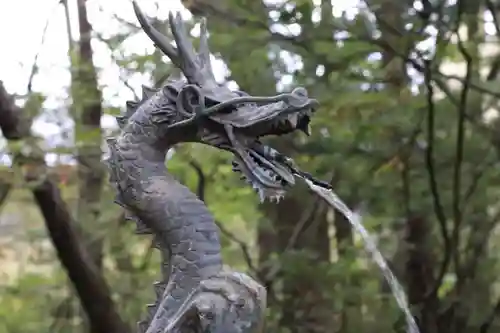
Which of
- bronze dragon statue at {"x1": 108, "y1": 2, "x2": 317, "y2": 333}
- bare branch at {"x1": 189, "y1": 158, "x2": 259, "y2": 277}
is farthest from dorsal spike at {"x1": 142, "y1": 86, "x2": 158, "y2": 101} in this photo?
bare branch at {"x1": 189, "y1": 158, "x2": 259, "y2": 277}

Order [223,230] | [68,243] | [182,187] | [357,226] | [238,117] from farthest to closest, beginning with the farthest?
[223,230]
[68,243]
[357,226]
[182,187]
[238,117]

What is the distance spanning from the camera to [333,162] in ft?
8.98

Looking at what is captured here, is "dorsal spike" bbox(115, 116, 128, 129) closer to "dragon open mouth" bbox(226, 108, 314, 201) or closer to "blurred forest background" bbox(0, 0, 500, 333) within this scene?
"dragon open mouth" bbox(226, 108, 314, 201)

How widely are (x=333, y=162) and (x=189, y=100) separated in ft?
4.74

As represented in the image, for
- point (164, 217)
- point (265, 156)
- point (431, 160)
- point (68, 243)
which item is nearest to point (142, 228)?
point (164, 217)

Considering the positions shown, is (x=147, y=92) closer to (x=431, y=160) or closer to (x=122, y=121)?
(x=122, y=121)

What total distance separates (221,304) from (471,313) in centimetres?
A: 201

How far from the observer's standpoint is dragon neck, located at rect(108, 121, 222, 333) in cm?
136

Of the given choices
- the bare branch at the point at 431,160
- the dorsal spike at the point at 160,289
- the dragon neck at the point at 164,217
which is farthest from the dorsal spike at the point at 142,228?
the bare branch at the point at 431,160

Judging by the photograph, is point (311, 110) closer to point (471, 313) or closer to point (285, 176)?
point (285, 176)

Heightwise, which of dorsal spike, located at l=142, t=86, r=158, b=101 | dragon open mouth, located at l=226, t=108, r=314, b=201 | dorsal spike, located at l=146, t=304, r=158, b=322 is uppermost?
dorsal spike, located at l=142, t=86, r=158, b=101

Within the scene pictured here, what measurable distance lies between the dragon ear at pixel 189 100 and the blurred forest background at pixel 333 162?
3.85 ft

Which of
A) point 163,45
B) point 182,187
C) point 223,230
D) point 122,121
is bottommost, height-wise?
point 223,230

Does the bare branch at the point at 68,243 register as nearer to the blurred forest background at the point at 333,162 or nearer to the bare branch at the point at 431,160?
the blurred forest background at the point at 333,162
